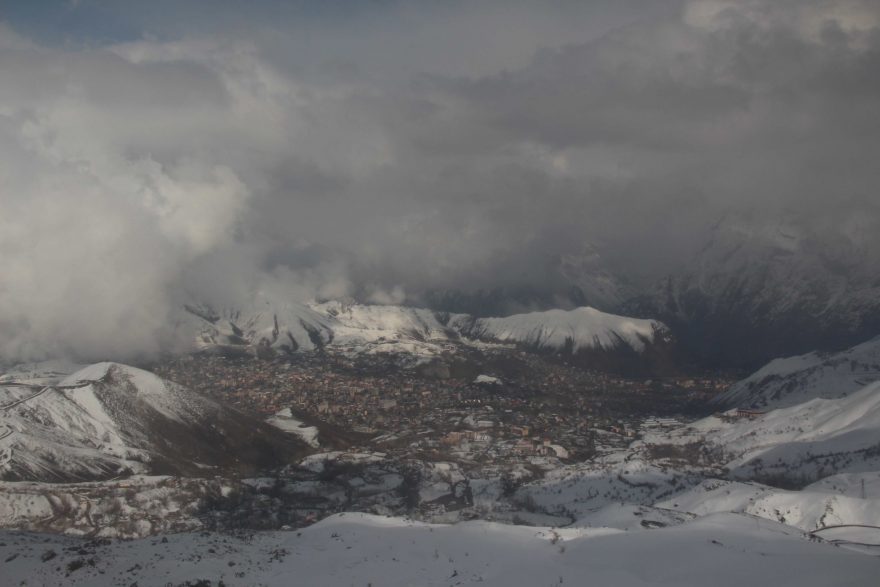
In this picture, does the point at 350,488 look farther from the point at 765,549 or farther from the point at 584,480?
the point at 765,549

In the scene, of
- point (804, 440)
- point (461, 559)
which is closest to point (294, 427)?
point (804, 440)

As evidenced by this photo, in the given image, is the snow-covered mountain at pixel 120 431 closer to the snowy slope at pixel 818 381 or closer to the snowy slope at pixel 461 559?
the snowy slope at pixel 461 559

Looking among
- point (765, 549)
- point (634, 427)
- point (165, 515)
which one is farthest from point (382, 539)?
point (634, 427)

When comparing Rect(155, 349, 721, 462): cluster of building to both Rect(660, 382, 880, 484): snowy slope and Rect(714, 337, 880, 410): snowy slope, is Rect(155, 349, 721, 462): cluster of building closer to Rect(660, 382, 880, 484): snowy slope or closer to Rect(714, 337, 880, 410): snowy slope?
Rect(660, 382, 880, 484): snowy slope

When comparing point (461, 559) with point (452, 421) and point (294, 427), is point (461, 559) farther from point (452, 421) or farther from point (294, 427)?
point (452, 421)

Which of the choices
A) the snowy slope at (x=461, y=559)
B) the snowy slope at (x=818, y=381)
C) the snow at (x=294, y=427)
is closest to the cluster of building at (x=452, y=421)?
the snow at (x=294, y=427)

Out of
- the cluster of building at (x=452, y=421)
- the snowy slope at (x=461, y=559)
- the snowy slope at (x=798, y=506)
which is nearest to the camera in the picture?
the snowy slope at (x=461, y=559)

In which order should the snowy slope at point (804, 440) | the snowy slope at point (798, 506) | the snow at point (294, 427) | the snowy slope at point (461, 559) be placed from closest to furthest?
the snowy slope at point (461, 559) < the snowy slope at point (798, 506) < the snowy slope at point (804, 440) < the snow at point (294, 427)
